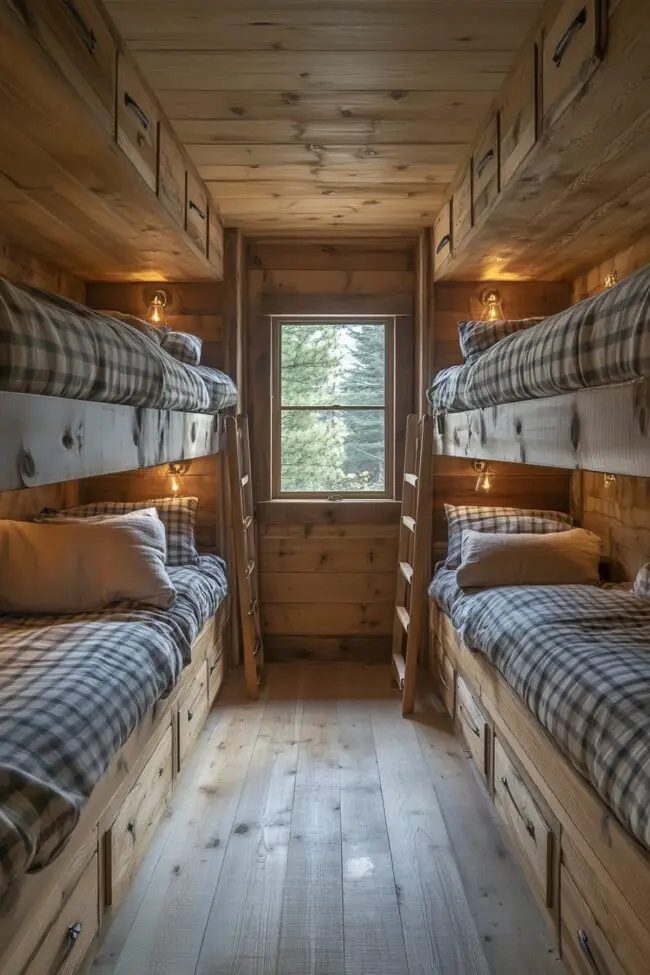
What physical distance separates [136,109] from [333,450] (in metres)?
2.23

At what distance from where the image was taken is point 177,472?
3824 mm

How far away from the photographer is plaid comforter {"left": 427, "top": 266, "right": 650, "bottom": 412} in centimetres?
122

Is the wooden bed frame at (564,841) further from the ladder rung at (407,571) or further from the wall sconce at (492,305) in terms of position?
the wall sconce at (492,305)

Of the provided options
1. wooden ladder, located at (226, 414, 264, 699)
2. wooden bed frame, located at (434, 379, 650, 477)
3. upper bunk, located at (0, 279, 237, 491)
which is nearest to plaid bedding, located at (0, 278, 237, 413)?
upper bunk, located at (0, 279, 237, 491)

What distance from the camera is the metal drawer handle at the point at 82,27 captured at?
1.66 metres

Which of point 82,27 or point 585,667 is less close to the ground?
point 82,27

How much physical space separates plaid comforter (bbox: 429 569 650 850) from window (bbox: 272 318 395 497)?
1.24m

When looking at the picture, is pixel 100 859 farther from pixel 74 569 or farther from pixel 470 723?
pixel 470 723

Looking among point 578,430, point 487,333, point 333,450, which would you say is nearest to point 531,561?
point 487,333

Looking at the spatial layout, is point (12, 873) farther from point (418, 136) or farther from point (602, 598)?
point (418, 136)

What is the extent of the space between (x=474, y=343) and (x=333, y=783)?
1.84 metres

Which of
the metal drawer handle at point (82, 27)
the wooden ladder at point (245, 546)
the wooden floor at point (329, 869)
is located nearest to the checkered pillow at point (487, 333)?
the wooden ladder at point (245, 546)

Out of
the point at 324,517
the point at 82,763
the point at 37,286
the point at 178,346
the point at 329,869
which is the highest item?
the point at 37,286

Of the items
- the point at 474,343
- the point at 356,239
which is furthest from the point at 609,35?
the point at 356,239
